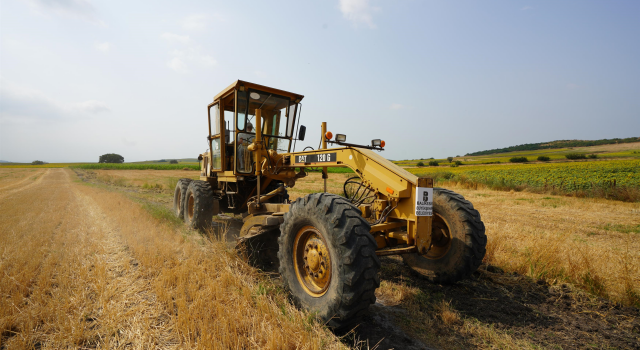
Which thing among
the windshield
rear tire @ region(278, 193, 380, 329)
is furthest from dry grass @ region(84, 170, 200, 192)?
rear tire @ region(278, 193, 380, 329)

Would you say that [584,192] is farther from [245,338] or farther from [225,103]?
[245,338]

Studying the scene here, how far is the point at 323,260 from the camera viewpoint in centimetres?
291

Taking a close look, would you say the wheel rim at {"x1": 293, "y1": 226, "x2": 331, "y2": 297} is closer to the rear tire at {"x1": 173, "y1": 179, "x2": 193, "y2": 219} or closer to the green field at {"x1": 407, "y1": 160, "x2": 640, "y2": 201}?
the rear tire at {"x1": 173, "y1": 179, "x2": 193, "y2": 219}

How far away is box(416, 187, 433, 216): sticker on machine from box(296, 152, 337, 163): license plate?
1.21 metres

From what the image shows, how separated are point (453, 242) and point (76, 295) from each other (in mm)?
4058

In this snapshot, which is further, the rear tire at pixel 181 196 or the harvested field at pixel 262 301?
the rear tire at pixel 181 196

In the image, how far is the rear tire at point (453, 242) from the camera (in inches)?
135

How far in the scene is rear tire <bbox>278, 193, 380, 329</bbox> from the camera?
2.48 meters

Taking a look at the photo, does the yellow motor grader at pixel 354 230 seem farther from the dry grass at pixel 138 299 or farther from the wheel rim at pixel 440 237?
the dry grass at pixel 138 299

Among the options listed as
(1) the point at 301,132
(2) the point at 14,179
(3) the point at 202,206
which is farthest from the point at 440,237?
(2) the point at 14,179

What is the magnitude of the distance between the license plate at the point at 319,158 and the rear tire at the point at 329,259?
0.86 m

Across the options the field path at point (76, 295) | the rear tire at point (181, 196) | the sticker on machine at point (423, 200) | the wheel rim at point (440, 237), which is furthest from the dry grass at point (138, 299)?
the rear tire at point (181, 196)

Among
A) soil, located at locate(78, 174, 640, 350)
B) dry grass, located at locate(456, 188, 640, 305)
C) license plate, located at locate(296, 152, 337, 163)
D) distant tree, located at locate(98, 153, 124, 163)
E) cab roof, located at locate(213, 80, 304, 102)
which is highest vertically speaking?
distant tree, located at locate(98, 153, 124, 163)

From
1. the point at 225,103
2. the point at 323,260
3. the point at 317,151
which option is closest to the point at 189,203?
the point at 225,103
